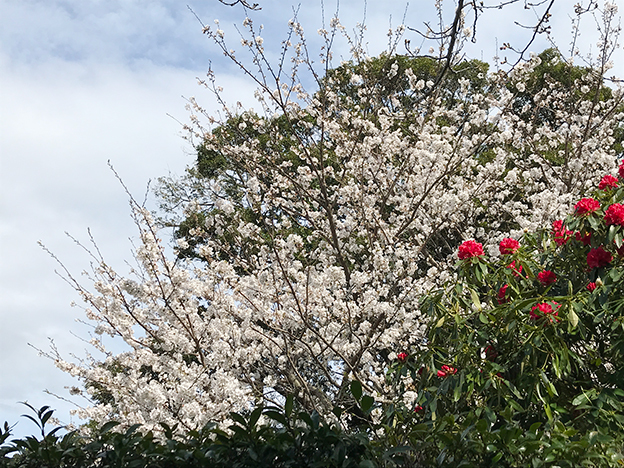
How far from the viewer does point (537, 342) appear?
2.95m

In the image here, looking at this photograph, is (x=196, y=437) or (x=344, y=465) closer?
(x=344, y=465)

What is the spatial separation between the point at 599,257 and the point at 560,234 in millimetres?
429

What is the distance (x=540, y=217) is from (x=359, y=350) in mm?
2644

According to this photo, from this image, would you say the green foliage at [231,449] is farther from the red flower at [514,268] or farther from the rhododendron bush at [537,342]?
the red flower at [514,268]

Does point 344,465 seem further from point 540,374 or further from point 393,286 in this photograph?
point 393,286

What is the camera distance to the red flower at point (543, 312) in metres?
3.03

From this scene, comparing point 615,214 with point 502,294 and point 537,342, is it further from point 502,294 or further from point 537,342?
point 537,342

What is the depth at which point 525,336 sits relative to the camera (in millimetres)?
3168

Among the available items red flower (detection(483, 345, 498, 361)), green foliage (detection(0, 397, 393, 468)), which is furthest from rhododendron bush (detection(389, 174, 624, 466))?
green foliage (detection(0, 397, 393, 468))

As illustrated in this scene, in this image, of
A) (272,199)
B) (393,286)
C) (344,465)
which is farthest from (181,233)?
(344,465)

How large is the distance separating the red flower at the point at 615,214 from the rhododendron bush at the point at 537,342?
0.04ft

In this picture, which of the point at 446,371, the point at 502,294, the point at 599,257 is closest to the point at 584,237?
the point at 599,257

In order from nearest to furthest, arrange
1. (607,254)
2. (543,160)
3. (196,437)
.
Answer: (196,437) < (607,254) < (543,160)

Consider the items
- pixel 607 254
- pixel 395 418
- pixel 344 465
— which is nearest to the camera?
pixel 344 465
